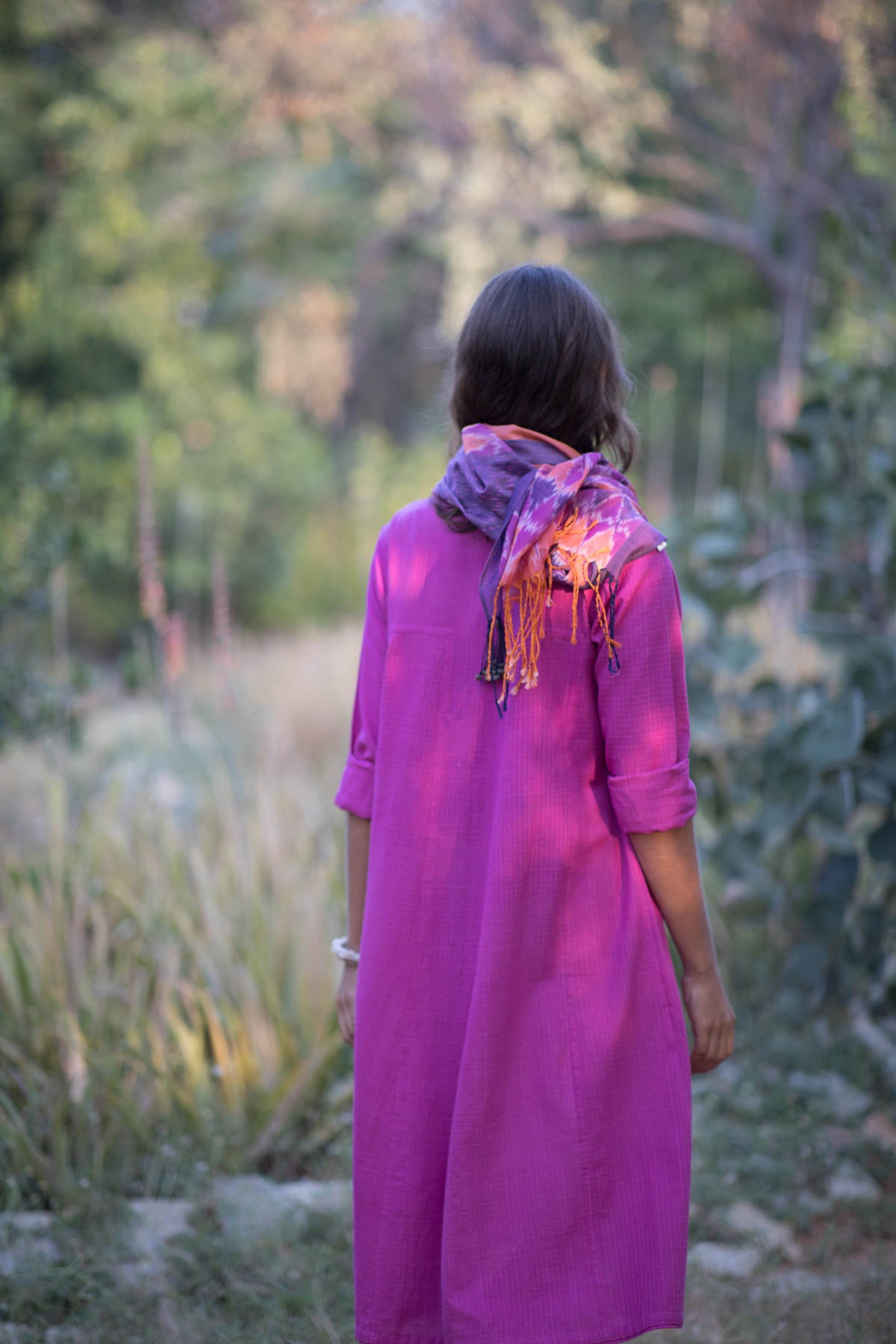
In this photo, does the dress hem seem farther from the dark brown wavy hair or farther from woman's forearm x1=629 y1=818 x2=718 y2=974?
the dark brown wavy hair

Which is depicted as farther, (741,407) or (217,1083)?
(741,407)

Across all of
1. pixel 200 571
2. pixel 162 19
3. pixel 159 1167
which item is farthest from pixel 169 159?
pixel 159 1167

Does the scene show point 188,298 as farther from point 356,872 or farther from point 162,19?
point 356,872

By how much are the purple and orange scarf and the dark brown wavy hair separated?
88 mm

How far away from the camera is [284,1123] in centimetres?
286

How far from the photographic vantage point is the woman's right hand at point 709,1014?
5.40 feet

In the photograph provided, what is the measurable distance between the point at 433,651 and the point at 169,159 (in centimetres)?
1047

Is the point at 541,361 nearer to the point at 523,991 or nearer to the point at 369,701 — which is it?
the point at 369,701

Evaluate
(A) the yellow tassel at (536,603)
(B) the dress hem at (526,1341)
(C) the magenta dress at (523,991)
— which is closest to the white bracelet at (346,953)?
(C) the magenta dress at (523,991)

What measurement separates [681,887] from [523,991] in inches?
10.4

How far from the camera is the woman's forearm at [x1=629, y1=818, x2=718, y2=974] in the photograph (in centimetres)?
158

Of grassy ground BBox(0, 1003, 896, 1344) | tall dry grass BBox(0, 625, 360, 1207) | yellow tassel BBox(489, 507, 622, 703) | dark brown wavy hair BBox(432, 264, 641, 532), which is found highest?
dark brown wavy hair BBox(432, 264, 641, 532)

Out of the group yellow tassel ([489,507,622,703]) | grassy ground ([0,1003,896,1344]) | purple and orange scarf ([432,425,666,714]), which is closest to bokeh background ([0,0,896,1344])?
grassy ground ([0,1003,896,1344])

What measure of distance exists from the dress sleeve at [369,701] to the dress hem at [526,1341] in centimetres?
74
